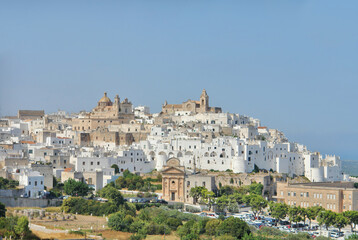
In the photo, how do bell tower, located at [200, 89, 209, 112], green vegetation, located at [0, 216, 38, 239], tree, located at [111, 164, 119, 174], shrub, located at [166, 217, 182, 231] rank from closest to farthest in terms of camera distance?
green vegetation, located at [0, 216, 38, 239] → shrub, located at [166, 217, 182, 231] → tree, located at [111, 164, 119, 174] → bell tower, located at [200, 89, 209, 112]

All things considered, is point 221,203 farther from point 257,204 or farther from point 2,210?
point 2,210

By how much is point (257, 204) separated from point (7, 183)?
2132cm

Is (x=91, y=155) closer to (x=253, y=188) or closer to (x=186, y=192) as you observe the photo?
(x=186, y=192)

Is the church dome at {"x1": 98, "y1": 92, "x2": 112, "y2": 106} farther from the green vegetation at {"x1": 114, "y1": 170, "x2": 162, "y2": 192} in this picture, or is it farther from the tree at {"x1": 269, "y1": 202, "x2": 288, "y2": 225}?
the tree at {"x1": 269, "y1": 202, "x2": 288, "y2": 225}

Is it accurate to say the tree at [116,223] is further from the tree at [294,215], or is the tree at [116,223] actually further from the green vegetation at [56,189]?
the tree at [294,215]

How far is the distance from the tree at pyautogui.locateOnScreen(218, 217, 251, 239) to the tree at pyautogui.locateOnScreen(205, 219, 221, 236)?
0.38 meters

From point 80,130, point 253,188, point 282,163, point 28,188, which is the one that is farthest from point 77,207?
point 80,130

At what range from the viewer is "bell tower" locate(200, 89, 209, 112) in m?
94.8

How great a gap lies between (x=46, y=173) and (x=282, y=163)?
85.1ft

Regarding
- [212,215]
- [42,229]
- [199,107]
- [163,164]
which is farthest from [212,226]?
[199,107]

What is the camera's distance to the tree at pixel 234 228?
50250 mm

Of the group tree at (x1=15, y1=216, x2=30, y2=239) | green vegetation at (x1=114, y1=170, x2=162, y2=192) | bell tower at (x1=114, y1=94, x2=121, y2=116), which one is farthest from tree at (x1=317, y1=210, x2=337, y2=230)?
bell tower at (x1=114, y1=94, x2=121, y2=116)

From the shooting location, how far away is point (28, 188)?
5756 centimetres

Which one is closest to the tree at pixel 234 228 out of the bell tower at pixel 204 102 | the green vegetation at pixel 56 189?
the green vegetation at pixel 56 189
